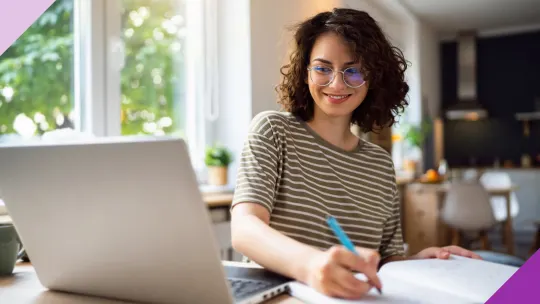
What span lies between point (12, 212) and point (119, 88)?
1546 mm

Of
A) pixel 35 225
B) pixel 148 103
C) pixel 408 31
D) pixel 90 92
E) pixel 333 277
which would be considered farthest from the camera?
pixel 408 31

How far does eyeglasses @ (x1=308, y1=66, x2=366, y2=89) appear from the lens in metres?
0.92

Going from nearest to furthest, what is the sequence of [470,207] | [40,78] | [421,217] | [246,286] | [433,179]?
[246,286] → [40,78] → [470,207] → [421,217] → [433,179]

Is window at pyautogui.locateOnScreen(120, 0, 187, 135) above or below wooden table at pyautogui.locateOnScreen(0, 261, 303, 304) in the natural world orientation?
above

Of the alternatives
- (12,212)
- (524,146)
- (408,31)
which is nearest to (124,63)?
(12,212)

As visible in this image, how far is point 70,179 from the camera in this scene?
571 mm

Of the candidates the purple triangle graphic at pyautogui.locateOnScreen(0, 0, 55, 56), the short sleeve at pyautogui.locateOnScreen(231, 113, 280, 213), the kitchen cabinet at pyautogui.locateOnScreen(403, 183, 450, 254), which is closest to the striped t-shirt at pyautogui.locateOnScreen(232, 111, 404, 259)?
the short sleeve at pyautogui.locateOnScreen(231, 113, 280, 213)

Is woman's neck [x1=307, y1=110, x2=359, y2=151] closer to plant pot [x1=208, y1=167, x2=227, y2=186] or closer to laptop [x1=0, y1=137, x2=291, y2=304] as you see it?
laptop [x1=0, y1=137, x2=291, y2=304]

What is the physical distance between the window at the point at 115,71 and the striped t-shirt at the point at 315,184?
33.5 inches

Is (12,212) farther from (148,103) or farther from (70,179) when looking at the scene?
(148,103)

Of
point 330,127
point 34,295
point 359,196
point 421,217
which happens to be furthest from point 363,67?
point 421,217

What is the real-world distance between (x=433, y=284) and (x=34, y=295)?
19.8 inches

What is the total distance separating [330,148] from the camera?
991 millimetres

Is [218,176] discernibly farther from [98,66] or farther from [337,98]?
[337,98]
